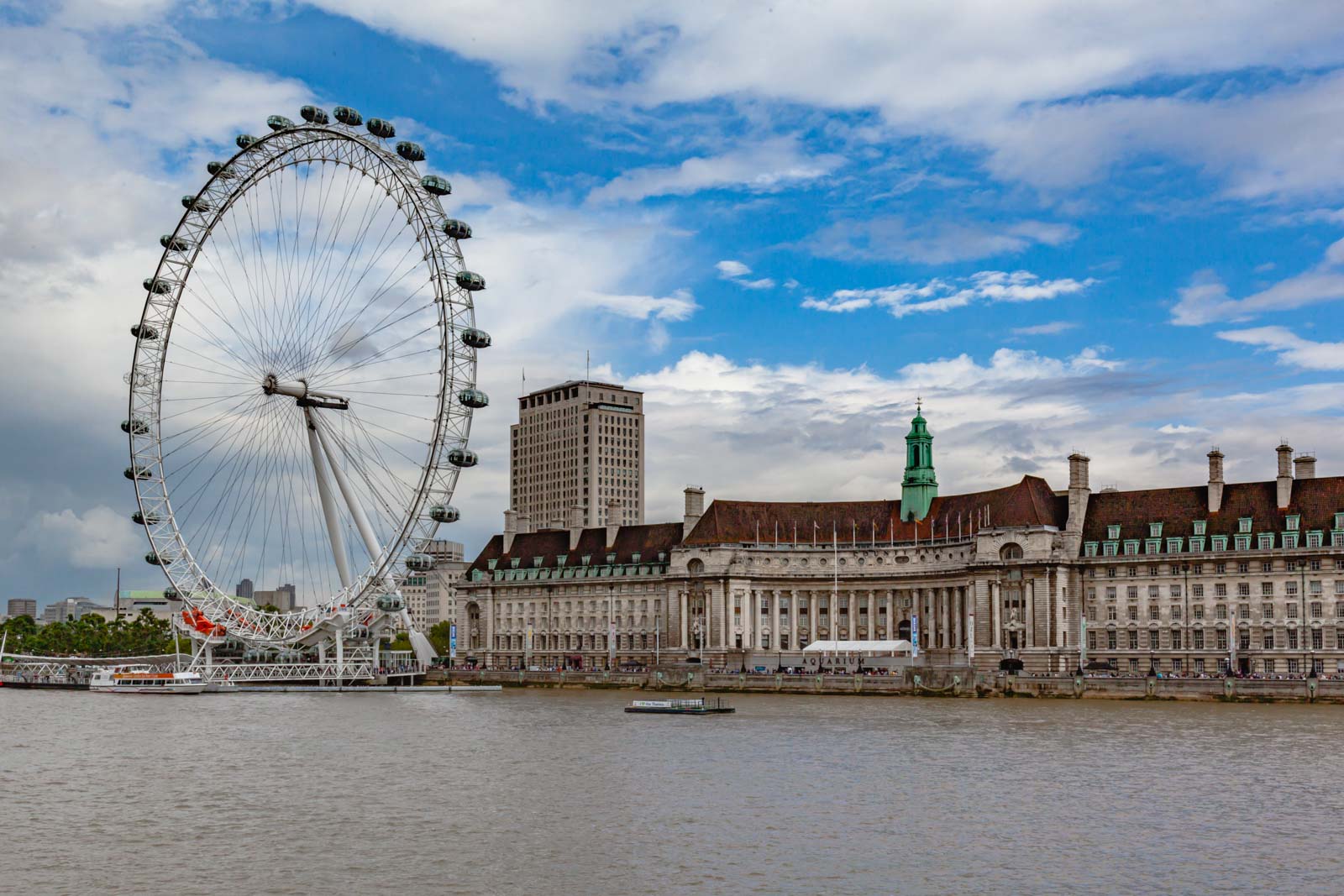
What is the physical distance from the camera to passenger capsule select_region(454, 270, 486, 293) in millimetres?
106375

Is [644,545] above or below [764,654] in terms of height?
above

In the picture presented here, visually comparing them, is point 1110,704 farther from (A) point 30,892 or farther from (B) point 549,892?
(A) point 30,892

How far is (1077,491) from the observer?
133500 mm

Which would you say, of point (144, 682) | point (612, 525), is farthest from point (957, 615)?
point (144, 682)

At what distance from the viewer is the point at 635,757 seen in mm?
69938

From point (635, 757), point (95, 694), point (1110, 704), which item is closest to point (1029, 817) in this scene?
point (635, 757)

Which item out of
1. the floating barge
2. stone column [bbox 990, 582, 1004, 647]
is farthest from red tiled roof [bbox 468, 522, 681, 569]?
the floating barge

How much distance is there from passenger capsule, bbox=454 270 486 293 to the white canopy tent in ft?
167

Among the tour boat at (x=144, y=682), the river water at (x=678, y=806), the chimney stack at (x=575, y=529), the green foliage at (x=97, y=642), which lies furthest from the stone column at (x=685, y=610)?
the green foliage at (x=97, y=642)

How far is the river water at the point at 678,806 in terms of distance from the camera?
1624 inches

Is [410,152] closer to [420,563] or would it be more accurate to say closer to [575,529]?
[420,563]

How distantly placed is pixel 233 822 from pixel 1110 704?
234 feet

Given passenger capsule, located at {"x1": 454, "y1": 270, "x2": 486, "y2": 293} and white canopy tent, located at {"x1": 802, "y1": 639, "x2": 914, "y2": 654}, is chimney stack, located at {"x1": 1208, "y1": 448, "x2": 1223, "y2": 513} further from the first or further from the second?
passenger capsule, located at {"x1": 454, "y1": 270, "x2": 486, "y2": 293}

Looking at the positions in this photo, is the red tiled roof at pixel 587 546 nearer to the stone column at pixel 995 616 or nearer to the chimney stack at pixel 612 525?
the chimney stack at pixel 612 525
